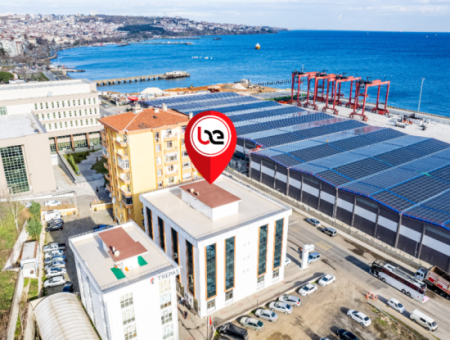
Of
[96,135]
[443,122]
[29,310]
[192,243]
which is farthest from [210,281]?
[443,122]

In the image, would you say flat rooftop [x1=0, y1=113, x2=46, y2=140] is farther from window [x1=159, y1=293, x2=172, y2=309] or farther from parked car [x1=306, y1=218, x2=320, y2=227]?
parked car [x1=306, y1=218, x2=320, y2=227]

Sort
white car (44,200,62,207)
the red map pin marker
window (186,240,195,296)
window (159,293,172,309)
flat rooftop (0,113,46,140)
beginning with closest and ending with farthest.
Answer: window (159,293,172,309) → the red map pin marker → window (186,240,195,296) → white car (44,200,62,207) → flat rooftop (0,113,46,140)

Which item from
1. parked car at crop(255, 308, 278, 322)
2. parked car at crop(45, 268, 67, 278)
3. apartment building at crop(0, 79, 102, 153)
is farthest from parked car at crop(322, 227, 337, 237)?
apartment building at crop(0, 79, 102, 153)

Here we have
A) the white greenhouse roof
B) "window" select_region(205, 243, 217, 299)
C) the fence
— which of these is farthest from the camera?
"window" select_region(205, 243, 217, 299)

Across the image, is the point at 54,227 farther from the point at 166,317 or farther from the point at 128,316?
the point at 166,317

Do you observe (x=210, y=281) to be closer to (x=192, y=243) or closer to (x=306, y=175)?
(x=192, y=243)

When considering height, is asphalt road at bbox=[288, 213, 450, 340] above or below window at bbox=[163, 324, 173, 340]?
below
